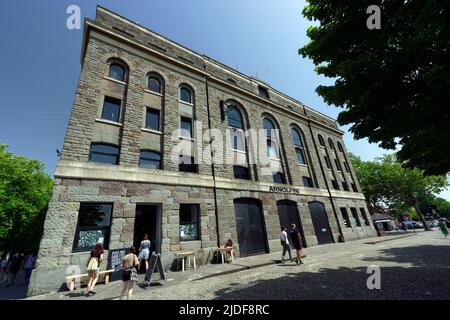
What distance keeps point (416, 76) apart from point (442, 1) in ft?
8.24

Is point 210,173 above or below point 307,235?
above

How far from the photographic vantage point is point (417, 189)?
32125 mm

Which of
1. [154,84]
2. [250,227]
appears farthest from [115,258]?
[154,84]

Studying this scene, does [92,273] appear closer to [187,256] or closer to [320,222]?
[187,256]

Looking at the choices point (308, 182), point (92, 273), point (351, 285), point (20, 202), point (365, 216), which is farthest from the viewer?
point (365, 216)

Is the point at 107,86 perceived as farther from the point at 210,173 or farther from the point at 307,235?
the point at 307,235

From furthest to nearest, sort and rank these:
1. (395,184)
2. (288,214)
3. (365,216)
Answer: (395,184), (365,216), (288,214)

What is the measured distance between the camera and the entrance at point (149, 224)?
10203 millimetres

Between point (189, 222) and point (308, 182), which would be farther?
point (308, 182)

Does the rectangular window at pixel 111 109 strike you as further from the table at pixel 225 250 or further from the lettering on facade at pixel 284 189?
the lettering on facade at pixel 284 189

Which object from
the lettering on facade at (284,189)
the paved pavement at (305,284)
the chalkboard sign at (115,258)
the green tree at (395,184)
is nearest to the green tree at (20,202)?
the chalkboard sign at (115,258)

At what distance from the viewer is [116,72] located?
492 inches

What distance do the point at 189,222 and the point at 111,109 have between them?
25.1 feet
